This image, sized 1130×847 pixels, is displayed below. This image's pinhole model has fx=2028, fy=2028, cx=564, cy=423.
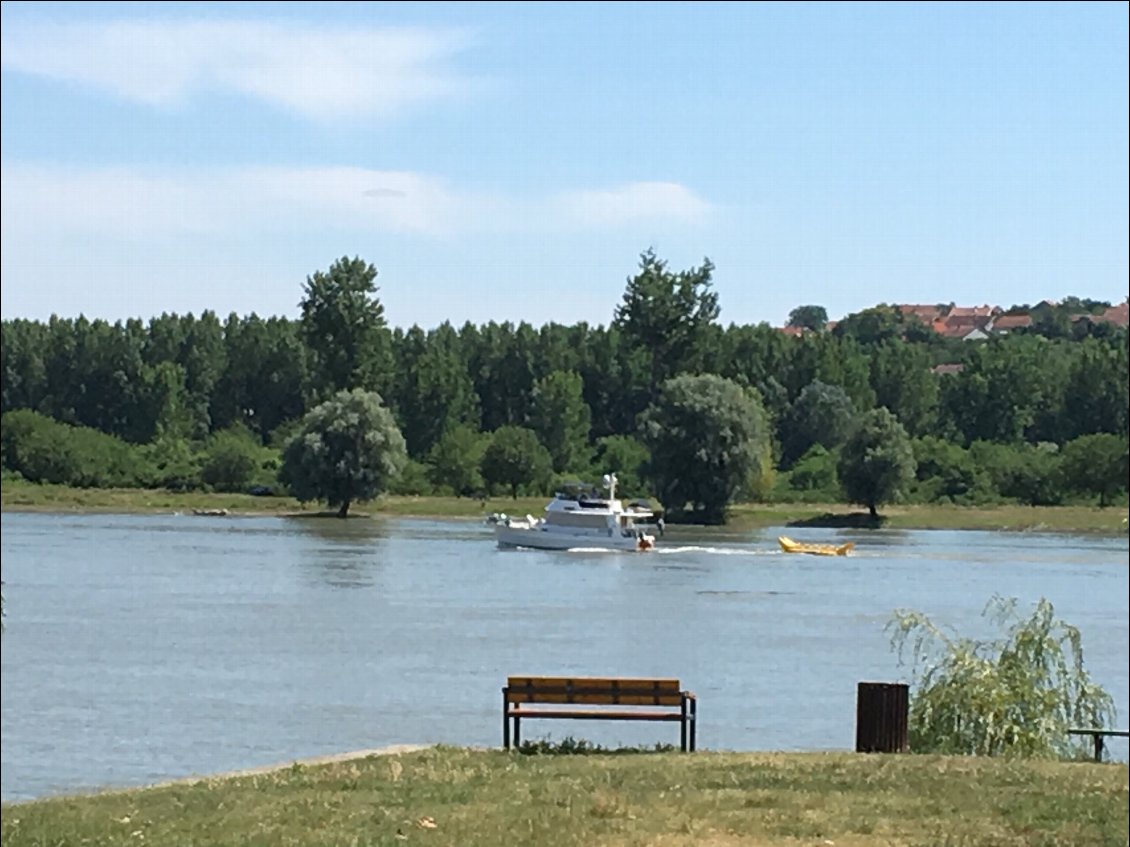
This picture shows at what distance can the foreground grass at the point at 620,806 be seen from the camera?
15273 millimetres

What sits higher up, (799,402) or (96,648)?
(799,402)

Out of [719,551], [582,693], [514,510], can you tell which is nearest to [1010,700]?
[582,693]

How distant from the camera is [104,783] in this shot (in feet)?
85.1

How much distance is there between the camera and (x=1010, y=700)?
2284cm

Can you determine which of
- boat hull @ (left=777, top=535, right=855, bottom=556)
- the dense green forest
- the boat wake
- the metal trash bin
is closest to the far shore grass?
the dense green forest

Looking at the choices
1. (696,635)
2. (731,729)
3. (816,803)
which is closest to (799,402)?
(696,635)

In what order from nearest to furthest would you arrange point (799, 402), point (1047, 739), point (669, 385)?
point (1047, 739), point (669, 385), point (799, 402)

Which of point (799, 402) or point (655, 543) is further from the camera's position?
point (799, 402)

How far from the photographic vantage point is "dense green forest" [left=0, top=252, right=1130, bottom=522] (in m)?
112

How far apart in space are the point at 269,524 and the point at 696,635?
57.5 meters

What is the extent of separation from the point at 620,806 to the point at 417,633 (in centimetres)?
3159

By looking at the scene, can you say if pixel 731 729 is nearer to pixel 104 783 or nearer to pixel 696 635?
pixel 104 783

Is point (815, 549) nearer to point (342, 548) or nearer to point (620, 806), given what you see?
point (342, 548)

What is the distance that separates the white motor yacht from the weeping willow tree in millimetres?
64279
